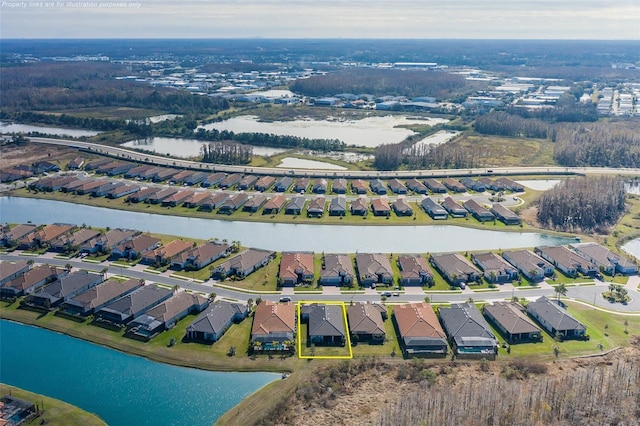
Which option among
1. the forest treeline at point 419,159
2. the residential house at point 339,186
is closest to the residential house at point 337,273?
the residential house at point 339,186

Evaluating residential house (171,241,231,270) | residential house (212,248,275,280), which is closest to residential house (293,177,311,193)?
residential house (171,241,231,270)

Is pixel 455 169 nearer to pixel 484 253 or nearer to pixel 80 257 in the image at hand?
pixel 484 253

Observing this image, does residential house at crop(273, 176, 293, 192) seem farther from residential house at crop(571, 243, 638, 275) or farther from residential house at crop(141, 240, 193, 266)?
residential house at crop(571, 243, 638, 275)

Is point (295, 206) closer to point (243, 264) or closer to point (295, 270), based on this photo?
point (243, 264)

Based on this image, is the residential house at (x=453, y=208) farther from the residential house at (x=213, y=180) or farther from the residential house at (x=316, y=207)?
the residential house at (x=213, y=180)

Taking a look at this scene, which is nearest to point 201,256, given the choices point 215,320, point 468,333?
point 215,320

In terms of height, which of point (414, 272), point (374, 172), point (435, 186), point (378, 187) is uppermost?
point (374, 172)
